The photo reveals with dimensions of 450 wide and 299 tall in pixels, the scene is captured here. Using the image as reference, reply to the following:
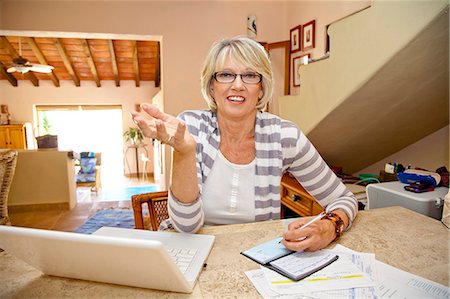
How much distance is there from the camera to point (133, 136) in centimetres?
804

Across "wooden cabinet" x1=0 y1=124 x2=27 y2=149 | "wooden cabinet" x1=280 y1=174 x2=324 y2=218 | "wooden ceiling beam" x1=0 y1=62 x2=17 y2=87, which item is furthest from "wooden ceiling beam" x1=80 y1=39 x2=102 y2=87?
"wooden cabinet" x1=280 y1=174 x2=324 y2=218

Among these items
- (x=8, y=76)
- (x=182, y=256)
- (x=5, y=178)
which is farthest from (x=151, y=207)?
(x=8, y=76)

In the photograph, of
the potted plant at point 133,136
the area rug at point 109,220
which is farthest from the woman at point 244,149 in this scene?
the potted plant at point 133,136

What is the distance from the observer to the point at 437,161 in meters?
1.94

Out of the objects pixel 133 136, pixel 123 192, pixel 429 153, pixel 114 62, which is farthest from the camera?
pixel 133 136

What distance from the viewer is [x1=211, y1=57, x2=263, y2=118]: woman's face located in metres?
1.12

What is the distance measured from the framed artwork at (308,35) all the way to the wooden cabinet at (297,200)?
1285 millimetres

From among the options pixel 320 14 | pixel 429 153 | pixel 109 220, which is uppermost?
pixel 320 14

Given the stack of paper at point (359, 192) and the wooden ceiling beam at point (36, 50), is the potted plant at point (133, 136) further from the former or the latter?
the stack of paper at point (359, 192)

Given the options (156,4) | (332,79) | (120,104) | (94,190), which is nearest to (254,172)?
(332,79)

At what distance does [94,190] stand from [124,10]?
13.4ft

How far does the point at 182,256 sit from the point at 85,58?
7023 millimetres

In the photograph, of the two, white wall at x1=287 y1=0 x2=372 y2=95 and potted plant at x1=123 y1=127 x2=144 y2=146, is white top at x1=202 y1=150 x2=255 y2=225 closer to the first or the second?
white wall at x1=287 y1=0 x2=372 y2=95

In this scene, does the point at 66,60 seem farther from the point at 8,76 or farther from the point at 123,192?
the point at 123,192
